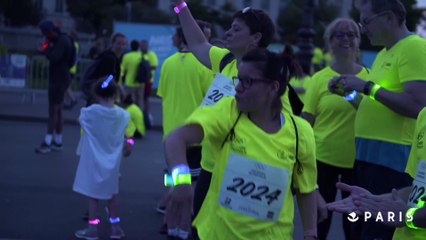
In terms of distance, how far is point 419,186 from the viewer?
3129mm

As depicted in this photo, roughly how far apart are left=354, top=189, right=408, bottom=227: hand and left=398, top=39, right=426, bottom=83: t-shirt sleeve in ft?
3.76

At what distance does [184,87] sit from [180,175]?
3900 millimetres

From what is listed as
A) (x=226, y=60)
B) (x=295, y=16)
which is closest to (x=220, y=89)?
(x=226, y=60)

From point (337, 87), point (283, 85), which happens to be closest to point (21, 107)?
point (337, 87)

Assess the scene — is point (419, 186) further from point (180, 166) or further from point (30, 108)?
point (30, 108)

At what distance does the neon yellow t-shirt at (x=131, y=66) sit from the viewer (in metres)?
15.9

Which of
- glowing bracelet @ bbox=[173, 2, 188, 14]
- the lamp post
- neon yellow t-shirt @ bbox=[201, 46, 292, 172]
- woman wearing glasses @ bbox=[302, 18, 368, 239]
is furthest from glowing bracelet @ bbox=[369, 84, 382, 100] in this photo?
the lamp post

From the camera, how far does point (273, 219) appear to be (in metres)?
3.11

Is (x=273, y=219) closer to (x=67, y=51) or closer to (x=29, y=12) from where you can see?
(x=67, y=51)

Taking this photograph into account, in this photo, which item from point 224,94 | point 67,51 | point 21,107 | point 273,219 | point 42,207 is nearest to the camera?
point 273,219

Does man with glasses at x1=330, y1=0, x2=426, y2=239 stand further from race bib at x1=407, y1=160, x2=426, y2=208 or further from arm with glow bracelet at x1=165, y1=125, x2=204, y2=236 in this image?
arm with glow bracelet at x1=165, y1=125, x2=204, y2=236

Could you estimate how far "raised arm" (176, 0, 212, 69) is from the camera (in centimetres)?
443

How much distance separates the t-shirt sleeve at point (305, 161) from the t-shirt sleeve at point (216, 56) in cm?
130

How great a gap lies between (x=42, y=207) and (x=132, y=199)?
115 centimetres
